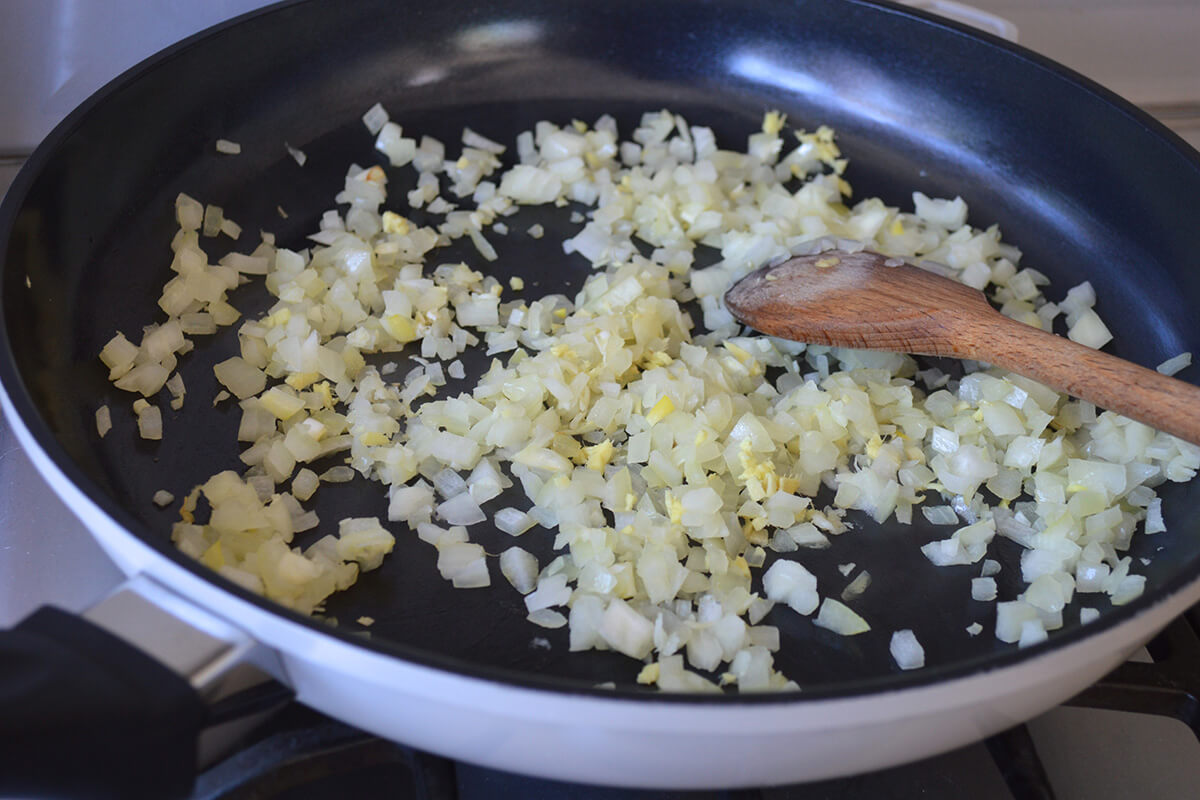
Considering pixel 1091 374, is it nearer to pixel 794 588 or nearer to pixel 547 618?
pixel 794 588

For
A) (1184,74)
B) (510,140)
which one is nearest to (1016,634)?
(510,140)

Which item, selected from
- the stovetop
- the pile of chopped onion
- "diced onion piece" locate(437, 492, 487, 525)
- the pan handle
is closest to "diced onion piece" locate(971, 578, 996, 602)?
the pile of chopped onion

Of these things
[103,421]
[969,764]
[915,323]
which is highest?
[915,323]

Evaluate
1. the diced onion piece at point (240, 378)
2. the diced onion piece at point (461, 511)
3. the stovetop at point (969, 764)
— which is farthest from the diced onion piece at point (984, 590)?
the diced onion piece at point (240, 378)

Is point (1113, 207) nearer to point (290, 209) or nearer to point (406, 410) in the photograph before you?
point (406, 410)

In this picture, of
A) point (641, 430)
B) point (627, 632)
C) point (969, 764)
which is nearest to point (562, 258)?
point (641, 430)

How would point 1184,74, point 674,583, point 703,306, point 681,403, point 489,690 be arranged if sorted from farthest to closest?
point 1184,74 < point 703,306 < point 681,403 < point 674,583 < point 489,690

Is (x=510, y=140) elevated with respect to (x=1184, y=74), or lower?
lower

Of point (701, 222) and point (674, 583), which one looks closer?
point (674, 583)
